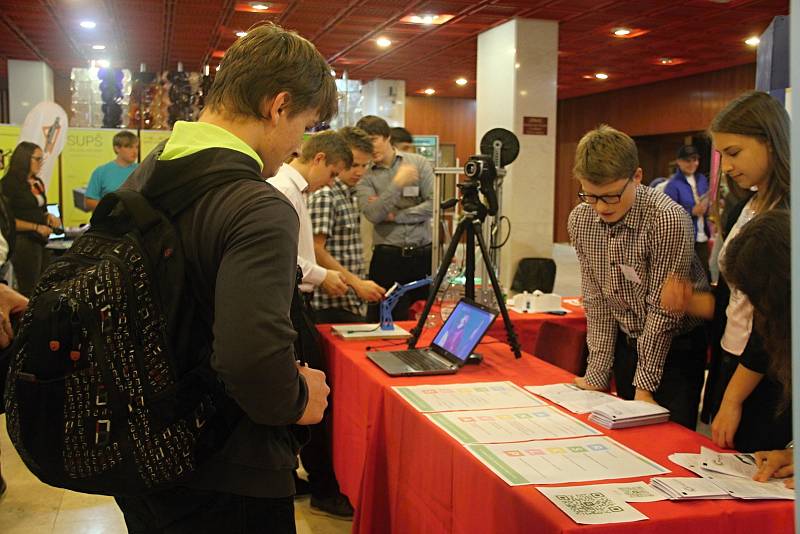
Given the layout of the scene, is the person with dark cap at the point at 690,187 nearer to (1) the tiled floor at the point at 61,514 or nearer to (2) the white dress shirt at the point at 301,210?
(2) the white dress shirt at the point at 301,210

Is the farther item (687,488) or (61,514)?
(61,514)

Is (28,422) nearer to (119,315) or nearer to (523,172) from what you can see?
(119,315)

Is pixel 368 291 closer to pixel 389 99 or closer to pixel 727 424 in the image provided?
pixel 727 424

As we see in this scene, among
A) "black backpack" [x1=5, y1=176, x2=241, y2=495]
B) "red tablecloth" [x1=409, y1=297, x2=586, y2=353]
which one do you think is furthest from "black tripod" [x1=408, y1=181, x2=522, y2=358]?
"black backpack" [x1=5, y1=176, x2=241, y2=495]

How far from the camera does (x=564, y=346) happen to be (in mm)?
3332

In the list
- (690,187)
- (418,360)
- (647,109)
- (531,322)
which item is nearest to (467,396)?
(418,360)

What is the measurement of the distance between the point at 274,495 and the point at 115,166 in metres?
6.24

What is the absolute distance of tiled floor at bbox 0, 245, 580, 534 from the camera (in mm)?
3061

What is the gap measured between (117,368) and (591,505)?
86 cm

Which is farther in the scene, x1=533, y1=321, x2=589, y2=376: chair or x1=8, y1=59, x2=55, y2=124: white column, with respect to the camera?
x1=8, y1=59, x2=55, y2=124: white column

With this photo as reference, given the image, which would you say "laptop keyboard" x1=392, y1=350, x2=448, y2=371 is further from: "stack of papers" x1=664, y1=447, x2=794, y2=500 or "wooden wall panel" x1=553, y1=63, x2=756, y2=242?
"wooden wall panel" x1=553, y1=63, x2=756, y2=242

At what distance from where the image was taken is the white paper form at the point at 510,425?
6.02 ft

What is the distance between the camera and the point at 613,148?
219cm

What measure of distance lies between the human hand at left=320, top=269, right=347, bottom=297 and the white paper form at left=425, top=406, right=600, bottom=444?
1.25 meters
